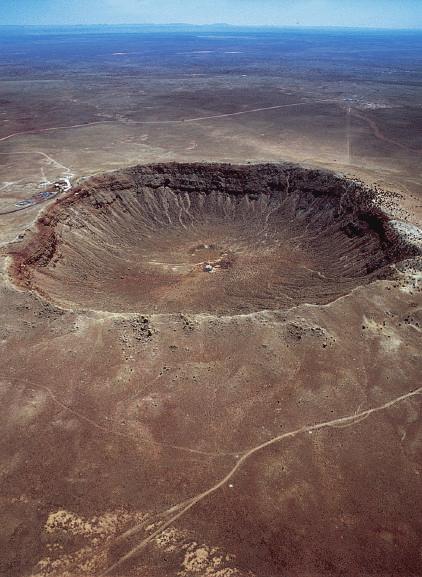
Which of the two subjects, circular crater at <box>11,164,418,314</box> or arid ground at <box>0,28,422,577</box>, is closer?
arid ground at <box>0,28,422,577</box>

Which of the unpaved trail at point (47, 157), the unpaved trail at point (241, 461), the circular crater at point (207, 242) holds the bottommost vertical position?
the unpaved trail at point (241, 461)

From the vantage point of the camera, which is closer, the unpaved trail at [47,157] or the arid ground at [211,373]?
the arid ground at [211,373]

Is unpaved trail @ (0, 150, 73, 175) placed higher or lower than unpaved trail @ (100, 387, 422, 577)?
higher

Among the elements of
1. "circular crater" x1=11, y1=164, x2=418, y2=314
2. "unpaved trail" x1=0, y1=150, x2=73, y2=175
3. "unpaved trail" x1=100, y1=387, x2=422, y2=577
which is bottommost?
"unpaved trail" x1=100, y1=387, x2=422, y2=577

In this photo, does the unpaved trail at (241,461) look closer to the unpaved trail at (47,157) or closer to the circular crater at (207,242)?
the circular crater at (207,242)

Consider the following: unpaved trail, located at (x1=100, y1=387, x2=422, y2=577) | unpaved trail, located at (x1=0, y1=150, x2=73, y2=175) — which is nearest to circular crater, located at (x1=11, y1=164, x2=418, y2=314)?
unpaved trail, located at (x1=100, y1=387, x2=422, y2=577)

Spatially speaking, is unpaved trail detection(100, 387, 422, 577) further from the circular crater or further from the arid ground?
the circular crater

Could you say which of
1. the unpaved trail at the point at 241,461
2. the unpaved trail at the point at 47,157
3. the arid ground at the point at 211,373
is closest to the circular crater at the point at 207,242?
the arid ground at the point at 211,373
